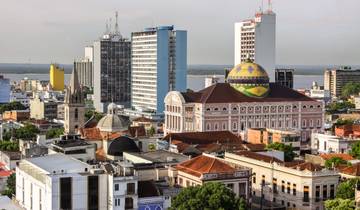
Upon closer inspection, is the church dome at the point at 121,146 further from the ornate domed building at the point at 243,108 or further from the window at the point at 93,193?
→ the ornate domed building at the point at 243,108

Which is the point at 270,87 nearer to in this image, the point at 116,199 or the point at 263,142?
the point at 263,142

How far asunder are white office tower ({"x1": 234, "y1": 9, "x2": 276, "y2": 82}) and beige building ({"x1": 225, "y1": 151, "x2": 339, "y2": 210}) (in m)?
96.8

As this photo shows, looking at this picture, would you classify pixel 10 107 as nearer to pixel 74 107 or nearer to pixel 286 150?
pixel 74 107

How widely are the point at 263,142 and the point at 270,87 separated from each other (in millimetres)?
18788

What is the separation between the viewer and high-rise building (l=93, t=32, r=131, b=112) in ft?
543

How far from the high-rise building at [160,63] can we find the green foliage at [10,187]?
270 ft

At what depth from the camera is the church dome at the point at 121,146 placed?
68125 mm

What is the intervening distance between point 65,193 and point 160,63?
96015 millimetres

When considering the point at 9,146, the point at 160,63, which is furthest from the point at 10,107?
the point at 9,146

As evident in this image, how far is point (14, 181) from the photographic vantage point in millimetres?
63656

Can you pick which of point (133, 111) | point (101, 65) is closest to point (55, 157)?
point (133, 111)

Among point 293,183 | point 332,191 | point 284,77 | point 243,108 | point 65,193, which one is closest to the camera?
point 65,193

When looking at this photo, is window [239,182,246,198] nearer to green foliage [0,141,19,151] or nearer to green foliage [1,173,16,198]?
green foliage [1,173,16,198]

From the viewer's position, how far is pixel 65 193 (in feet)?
165
